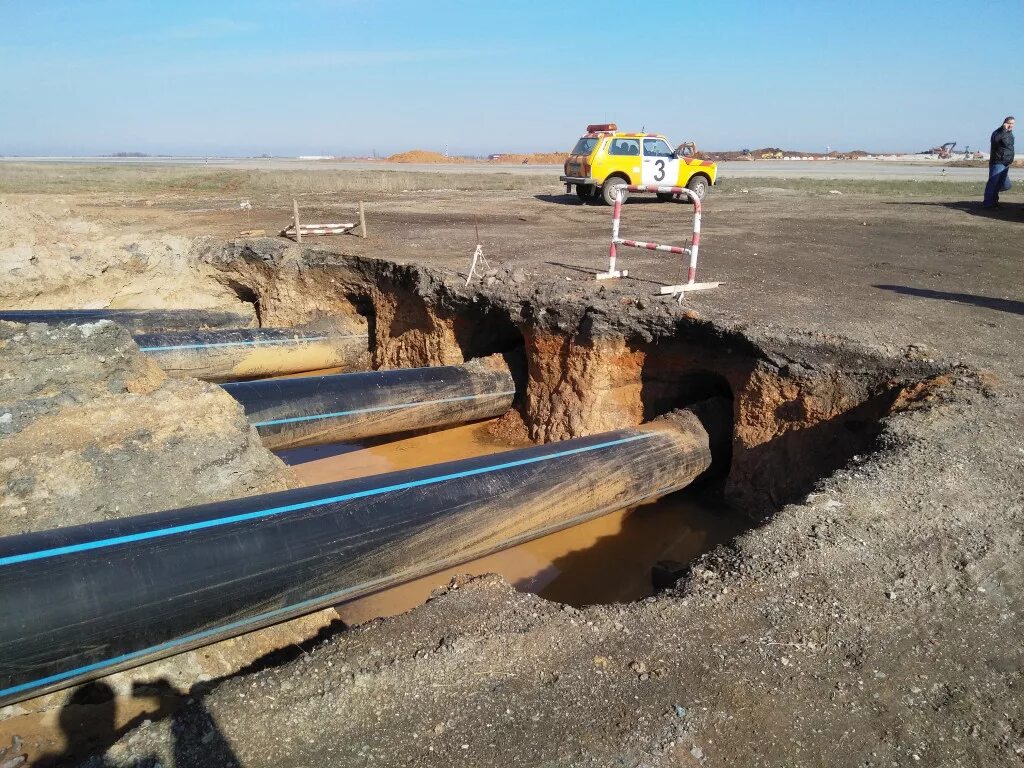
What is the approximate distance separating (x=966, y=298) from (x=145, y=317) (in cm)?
947

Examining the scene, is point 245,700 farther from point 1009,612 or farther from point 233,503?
point 1009,612

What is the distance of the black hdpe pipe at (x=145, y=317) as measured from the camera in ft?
23.4

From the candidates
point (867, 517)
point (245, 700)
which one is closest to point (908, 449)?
point (867, 517)

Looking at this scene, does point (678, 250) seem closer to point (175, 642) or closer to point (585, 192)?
point (175, 642)

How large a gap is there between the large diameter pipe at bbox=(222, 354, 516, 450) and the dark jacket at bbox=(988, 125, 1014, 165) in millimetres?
11635

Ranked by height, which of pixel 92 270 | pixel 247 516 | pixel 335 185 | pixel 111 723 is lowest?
pixel 111 723

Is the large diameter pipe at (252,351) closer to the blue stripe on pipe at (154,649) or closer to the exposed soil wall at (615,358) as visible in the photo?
the exposed soil wall at (615,358)

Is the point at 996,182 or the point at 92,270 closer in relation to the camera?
the point at 92,270

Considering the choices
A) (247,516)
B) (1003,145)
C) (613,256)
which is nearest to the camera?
(247,516)

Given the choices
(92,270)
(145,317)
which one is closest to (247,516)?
(145,317)

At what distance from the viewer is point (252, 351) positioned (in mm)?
7902

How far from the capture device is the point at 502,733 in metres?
2.38

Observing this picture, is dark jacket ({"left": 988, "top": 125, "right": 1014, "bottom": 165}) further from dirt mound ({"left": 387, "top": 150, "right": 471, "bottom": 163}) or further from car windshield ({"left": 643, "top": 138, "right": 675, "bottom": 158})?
dirt mound ({"left": 387, "top": 150, "right": 471, "bottom": 163})

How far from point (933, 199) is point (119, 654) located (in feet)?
63.9
